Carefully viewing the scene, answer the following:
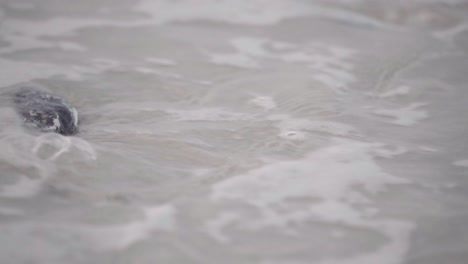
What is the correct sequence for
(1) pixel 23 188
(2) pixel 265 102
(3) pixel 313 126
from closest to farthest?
1. (1) pixel 23 188
2. (3) pixel 313 126
3. (2) pixel 265 102

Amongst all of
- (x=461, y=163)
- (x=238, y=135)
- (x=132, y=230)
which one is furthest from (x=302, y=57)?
(x=132, y=230)

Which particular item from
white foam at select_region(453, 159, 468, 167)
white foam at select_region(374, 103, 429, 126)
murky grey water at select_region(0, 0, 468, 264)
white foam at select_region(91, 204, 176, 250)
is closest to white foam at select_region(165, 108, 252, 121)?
murky grey water at select_region(0, 0, 468, 264)

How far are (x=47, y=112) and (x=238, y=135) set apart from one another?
3.40 ft

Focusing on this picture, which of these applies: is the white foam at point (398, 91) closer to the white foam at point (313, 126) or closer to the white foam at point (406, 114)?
the white foam at point (406, 114)

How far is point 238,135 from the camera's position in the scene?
2.79 metres

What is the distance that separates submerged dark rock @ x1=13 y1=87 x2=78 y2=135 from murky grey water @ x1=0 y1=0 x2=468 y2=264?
0.07 metres

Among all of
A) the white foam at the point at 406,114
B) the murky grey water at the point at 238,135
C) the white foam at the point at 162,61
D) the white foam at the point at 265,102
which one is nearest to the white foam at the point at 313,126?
the murky grey water at the point at 238,135

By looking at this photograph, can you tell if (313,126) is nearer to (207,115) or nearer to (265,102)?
(265,102)

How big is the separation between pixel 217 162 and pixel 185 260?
739 mm

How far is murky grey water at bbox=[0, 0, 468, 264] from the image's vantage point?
198 cm

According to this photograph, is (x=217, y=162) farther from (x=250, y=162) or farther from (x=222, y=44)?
(x=222, y=44)

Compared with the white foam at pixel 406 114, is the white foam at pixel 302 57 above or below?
above

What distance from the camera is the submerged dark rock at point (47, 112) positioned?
2639mm

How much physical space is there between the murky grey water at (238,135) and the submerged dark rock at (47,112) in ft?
0.25
